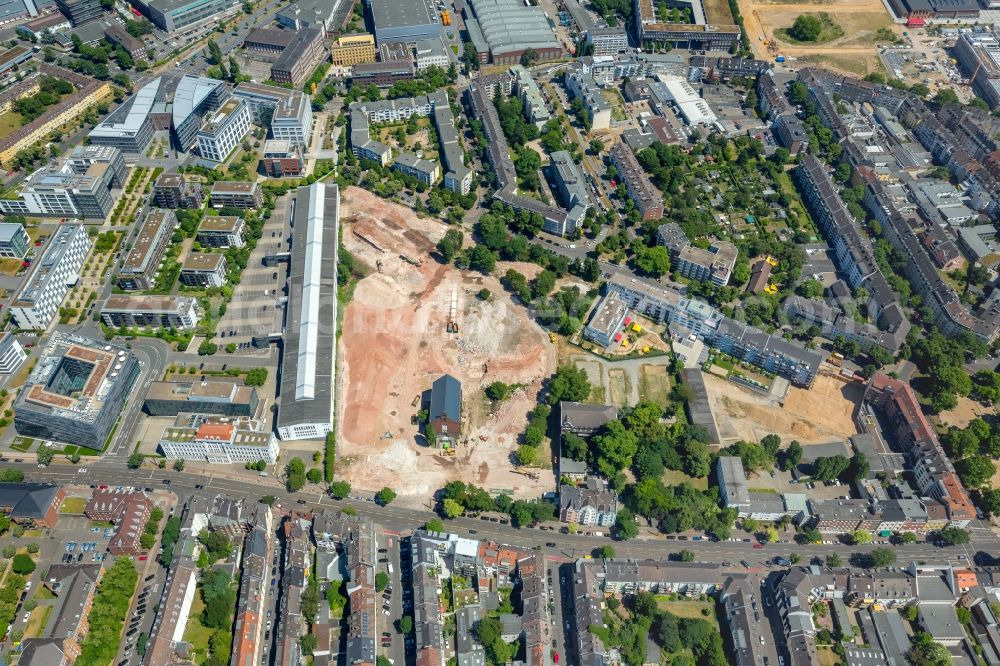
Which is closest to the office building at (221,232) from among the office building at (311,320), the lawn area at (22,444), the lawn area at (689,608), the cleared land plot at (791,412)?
the office building at (311,320)

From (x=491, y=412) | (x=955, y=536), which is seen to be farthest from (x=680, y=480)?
(x=955, y=536)

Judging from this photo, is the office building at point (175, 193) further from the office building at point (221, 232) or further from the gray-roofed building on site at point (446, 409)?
the gray-roofed building on site at point (446, 409)

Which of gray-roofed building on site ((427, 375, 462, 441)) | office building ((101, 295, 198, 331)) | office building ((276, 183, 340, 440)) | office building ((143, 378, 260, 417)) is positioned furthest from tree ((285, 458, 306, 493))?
office building ((101, 295, 198, 331))

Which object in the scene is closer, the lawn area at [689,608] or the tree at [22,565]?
the tree at [22,565]

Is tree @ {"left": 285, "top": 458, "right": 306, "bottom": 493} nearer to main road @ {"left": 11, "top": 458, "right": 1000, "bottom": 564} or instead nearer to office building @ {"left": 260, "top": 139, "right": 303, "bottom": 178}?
main road @ {"left": 11, "top": 458, "right": 1000, "bottom": 564}

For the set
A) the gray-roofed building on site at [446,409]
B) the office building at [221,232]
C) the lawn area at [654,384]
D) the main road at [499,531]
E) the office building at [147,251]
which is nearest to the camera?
the main road at [499,531]

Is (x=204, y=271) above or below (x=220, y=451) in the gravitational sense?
above

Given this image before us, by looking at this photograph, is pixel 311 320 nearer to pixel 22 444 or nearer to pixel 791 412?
pixel 22 444
